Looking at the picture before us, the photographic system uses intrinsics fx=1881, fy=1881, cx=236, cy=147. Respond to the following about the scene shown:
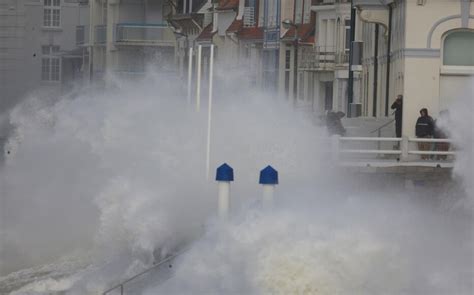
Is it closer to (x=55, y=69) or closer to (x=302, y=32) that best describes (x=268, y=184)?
(x=302, y=32)

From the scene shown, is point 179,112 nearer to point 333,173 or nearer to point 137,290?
point 333,173

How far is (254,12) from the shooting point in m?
65.0

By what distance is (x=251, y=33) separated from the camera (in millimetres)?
64125

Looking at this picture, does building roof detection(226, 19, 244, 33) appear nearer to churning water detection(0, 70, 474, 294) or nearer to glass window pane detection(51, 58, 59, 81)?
glass window pane detection(51, 58, 59, 81)

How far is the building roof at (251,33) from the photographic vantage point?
208ft

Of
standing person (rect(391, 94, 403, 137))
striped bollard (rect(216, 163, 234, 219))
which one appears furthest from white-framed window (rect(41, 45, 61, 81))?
striped bollard (rect(216, 163, 234, 219))

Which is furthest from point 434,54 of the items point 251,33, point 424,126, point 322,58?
point 251,33

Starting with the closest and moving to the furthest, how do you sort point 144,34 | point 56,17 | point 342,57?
point 342,57 → point 144,34 → point 56,17

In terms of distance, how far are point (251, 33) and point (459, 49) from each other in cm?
2866

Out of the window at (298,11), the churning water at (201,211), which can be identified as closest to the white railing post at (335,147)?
the churning water at (201,211)

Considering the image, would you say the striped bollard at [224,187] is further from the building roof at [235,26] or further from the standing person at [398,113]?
the building roof at [235,26]

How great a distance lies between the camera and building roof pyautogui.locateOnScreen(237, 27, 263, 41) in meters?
63.3

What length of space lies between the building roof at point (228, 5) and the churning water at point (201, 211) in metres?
24.6

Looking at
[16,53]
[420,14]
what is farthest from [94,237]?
[16,53]
